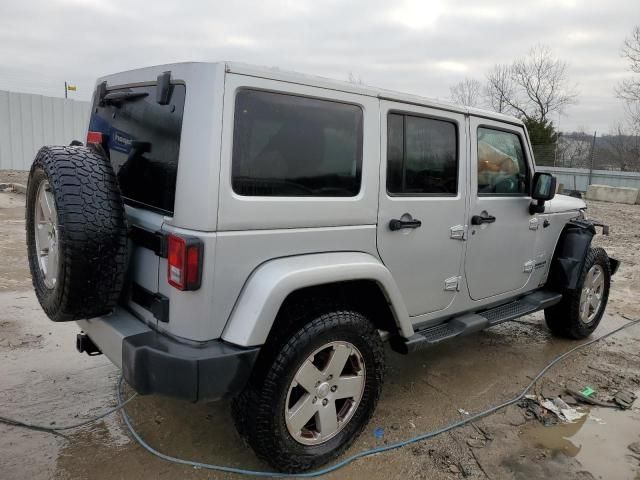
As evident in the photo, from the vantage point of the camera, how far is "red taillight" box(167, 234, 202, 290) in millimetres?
2145

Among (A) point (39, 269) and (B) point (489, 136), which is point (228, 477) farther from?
(B) point (489, 136)

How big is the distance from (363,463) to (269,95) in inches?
78.5

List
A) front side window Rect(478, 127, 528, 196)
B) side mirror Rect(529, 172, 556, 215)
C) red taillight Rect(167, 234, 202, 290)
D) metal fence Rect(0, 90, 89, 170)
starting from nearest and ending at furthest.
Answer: red taillight Rect(167, 234, 202, 290) → front side window Rect(478, 127, 528, 196) → side mirror Rect(529, 172, 556, 215) → metal fence Rect(0, 90, 89, 170)

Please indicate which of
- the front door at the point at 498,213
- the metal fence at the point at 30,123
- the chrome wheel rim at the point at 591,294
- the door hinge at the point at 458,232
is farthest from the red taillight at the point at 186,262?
the metal fence at the point at 30,123

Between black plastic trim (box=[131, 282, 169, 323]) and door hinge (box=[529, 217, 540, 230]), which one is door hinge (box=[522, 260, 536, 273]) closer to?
door hinge (box=[529, 217, 540, 230])

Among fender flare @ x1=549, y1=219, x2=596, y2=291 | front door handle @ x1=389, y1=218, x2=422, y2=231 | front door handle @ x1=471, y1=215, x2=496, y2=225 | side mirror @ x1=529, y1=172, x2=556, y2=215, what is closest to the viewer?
front door handle @ x1=389, y1=218, x2=422, y2=231

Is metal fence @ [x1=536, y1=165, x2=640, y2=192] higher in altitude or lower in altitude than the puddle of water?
higher

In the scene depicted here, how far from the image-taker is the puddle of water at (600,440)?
2.88 m

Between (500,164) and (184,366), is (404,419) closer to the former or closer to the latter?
(184,366)

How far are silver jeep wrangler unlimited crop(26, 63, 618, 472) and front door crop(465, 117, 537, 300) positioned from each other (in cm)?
15

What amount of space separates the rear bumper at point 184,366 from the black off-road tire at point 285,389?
0.16m

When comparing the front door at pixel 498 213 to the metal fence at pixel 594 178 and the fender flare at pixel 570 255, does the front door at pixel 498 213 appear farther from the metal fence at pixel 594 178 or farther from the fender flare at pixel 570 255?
the metal fence at pixel 594 178

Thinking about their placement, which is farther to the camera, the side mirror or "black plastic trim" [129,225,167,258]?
the side mirror

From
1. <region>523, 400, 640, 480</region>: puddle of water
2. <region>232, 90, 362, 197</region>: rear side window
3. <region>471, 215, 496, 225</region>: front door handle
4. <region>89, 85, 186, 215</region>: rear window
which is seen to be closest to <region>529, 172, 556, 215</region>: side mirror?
<region>471, 215, 496, 225</region>: front door handle
